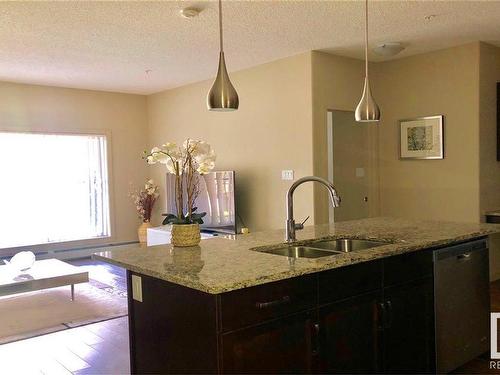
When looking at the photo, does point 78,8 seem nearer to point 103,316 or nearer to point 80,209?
point 103,316

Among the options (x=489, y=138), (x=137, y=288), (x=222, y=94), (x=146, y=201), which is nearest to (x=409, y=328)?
(x=137, y=288)

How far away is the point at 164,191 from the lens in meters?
7.67

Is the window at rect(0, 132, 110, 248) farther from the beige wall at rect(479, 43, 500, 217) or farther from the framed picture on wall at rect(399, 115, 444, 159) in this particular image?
the beige wall at rect(479, 43, 500, 217)

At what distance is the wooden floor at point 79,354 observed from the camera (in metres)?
3.03

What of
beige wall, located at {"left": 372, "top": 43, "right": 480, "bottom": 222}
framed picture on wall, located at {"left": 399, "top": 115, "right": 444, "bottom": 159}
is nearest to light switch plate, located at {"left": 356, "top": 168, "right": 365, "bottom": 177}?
beige wall, located at {"left": 372, "top": 43, "right": 480, "bottom": 222}

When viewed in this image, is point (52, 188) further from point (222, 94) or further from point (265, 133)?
point (222, 94)

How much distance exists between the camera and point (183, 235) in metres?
2.56

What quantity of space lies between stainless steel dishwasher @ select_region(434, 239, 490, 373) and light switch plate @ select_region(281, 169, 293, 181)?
2.70m

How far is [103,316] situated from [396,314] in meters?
2.77

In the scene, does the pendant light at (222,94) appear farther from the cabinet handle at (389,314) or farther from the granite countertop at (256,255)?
the cabinet handle at (389,314)

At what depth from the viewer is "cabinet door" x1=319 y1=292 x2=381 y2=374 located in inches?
82.4

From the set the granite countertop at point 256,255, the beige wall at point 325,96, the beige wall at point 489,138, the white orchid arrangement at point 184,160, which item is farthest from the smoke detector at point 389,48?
the white orchid arrangement at point 184,160

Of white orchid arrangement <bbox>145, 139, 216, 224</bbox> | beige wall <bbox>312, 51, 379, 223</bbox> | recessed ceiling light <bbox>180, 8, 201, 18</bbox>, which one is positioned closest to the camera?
white orchid arrangement <bbox>145, 139, 216, 224</bbox>

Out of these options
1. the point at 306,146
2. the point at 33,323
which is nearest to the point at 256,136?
the point at 306,146
